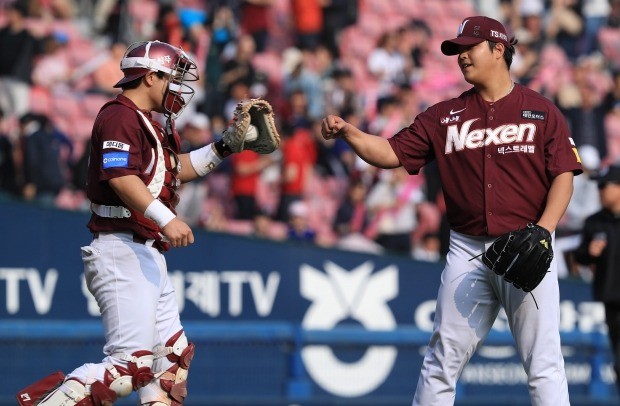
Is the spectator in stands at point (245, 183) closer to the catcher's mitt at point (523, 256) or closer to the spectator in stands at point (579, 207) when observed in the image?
the spectator in stands at point (579, 207)

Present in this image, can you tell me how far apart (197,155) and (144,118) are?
0.72 m

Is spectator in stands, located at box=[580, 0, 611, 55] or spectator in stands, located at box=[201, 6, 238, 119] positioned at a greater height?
spectator in stands, located at box=[580, 0, 611, 55]

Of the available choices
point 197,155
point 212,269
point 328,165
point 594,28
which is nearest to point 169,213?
A: point 197,155

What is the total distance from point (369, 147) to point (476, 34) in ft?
2.83

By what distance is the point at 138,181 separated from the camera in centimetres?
642

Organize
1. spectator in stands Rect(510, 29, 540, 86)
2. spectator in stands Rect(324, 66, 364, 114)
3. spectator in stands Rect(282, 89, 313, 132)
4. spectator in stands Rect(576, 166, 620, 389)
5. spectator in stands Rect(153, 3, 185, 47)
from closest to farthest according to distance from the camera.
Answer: spectator in stands Rect(576, 166, 620, 389), spectator in stands Rect(282, 89, 313, 132), spectator in stands Rect(153, 3, 185, 47), spectator in stands Rect(324, 66, 364, 114), spectator in stands Rect(510, 29, 540, 86)

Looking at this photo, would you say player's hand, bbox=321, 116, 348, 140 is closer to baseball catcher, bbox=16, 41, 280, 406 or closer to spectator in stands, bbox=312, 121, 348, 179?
baseball catcher, bbox=16, 41, 280, 406

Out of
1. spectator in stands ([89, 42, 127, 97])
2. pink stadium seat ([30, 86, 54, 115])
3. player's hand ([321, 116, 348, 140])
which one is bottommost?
player's hand ([321, 116, 348, 140])

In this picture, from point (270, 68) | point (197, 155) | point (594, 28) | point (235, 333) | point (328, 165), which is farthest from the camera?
point (594, 28)

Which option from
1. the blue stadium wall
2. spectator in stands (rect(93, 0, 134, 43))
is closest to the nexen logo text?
the blue stadium wall

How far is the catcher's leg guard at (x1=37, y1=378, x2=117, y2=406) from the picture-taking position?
6.45 meters

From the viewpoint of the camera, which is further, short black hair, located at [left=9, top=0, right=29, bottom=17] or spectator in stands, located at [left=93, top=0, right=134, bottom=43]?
spectator in stands, located at [left=93, top=0, right=134, bottom=43]

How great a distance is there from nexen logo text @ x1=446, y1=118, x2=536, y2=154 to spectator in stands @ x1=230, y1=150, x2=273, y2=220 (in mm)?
6429

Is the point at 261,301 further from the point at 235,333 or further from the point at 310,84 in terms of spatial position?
the point at 310,84
